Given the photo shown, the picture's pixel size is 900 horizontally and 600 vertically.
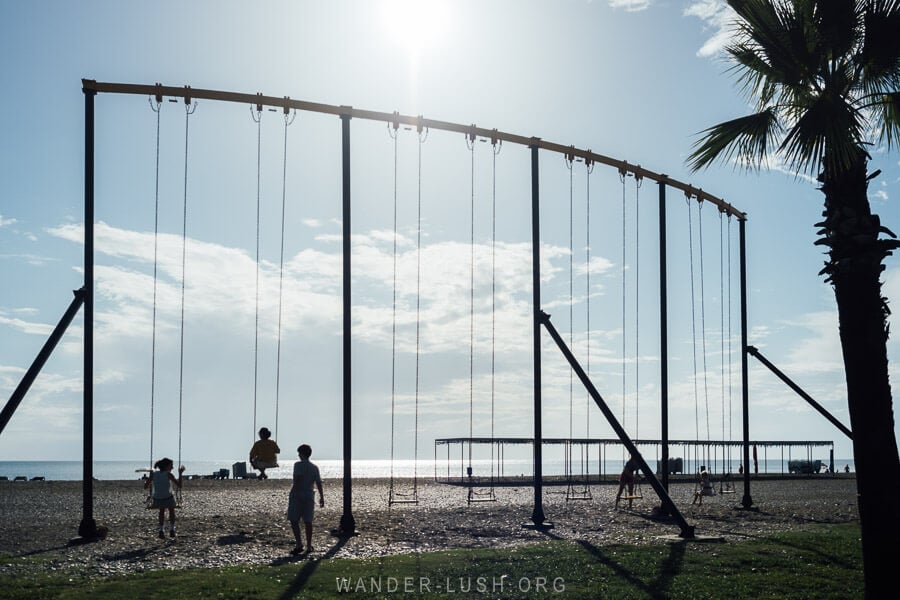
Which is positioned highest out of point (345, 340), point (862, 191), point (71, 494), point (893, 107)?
point (893, 107)

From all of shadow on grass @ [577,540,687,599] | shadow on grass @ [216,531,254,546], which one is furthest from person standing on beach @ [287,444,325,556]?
shadow on grass @ [577,540,687,599]

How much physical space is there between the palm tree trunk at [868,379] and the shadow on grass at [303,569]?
7368 mm

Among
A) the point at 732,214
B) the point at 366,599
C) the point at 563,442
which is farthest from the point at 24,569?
the point at 563,442

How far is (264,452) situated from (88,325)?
14.4ft

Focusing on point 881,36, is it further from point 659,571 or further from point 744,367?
point 744,367

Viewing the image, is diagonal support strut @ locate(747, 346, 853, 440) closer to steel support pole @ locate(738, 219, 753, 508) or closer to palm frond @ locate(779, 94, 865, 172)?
steel support pole @ locate(738, 219, 753, 508)

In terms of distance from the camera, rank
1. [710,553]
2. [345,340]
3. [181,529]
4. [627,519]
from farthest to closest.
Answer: [627,519] < [181,529] < [345,340] < [710,553]

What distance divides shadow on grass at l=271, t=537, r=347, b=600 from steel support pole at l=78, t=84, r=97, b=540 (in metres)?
4.59

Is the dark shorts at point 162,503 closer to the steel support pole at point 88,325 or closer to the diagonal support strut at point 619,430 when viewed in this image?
the steel support pole at point 88,325

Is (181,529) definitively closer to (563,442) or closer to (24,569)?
(24,569)

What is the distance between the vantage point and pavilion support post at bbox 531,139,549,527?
21.0 meters

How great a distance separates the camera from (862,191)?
11.6 m

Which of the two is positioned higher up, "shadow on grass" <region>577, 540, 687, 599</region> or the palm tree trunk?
the palm tree trunk

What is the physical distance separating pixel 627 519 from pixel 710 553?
811cm
